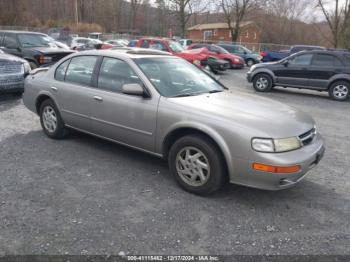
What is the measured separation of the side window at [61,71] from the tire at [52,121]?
1.39 ft

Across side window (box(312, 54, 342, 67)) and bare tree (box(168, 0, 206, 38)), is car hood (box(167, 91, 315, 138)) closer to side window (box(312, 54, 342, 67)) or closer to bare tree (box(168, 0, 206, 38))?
side window (box(312, 54, 342, 67))

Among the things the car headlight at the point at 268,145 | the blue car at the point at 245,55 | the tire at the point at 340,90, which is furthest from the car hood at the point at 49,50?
the blue car at the point at 245,55

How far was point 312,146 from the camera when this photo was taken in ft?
13.2

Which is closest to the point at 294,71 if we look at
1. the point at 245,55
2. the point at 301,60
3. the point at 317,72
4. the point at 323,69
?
the point at 301,60

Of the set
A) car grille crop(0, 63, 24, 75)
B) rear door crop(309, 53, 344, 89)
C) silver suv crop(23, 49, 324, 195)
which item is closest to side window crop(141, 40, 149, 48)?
rear door crop(309, 53, 344, 89)

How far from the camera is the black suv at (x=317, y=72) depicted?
484 inches

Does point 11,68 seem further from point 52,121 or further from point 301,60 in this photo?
point 301,60

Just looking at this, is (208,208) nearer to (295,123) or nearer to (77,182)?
(295,123)

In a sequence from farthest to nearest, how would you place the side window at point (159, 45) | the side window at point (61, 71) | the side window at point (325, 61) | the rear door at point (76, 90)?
the side window at point (159, 45) < the side window at point (325, 61) < the side window at point (61, 71) < the rear door at point (76, 90)

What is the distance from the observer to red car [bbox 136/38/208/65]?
656 inches

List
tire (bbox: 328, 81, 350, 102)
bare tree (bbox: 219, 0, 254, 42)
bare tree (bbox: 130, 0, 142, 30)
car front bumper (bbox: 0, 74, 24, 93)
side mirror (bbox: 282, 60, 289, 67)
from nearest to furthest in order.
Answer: car front bumper (bbox: 0, 74, 24, 93) < tire (bbox: 328, 81, 350, 102) < side mirror (bbox: 282, 60, 289, 67) < bare tree (bbox: 219, 0, 254, 42) < bare tree (bbox: 130, 0, 142, 30)

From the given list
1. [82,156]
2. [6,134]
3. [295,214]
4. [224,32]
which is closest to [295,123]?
[295,214]

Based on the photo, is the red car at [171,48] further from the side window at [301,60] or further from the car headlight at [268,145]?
the car headlight at [268,145]

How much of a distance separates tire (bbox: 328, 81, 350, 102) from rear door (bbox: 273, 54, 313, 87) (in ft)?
3.03
